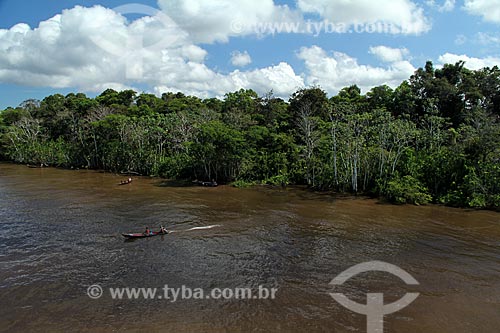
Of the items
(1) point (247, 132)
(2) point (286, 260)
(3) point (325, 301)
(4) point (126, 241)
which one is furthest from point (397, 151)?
(4) point (126, 241)

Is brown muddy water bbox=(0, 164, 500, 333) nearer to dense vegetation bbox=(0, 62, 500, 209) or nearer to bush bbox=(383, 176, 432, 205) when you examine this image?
bush bbox=(383, 176, 432, 205)

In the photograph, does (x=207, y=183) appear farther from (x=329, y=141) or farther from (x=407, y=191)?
(x=407, y=191)

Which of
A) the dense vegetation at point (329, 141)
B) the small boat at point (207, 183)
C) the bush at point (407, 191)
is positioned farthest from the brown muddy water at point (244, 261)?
the small boat at point (207, 183)

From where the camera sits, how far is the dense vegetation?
83.9 ft

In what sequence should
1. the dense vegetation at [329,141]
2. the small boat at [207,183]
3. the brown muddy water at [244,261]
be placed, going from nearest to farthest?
the brown muddy water at [244,261] < the dense vegetation at [329,141] < the small boat at [207,183]

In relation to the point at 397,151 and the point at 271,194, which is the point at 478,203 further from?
the point at 271,194

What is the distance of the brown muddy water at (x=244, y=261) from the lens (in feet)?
35.1

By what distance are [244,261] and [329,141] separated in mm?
18119

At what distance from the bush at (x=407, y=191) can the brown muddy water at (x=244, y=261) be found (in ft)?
3.52

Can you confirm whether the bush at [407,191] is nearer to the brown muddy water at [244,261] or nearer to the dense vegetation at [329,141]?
the dense vegetation at [329,141]

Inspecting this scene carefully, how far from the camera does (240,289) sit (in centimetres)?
1258

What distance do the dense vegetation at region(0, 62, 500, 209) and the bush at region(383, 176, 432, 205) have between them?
0.28 feet

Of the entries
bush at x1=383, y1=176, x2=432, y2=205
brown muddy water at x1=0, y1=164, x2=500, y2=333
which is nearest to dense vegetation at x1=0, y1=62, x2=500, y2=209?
bush at x1=383, y1=176, x2=432, y2=205

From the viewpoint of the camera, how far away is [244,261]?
1511 cm
